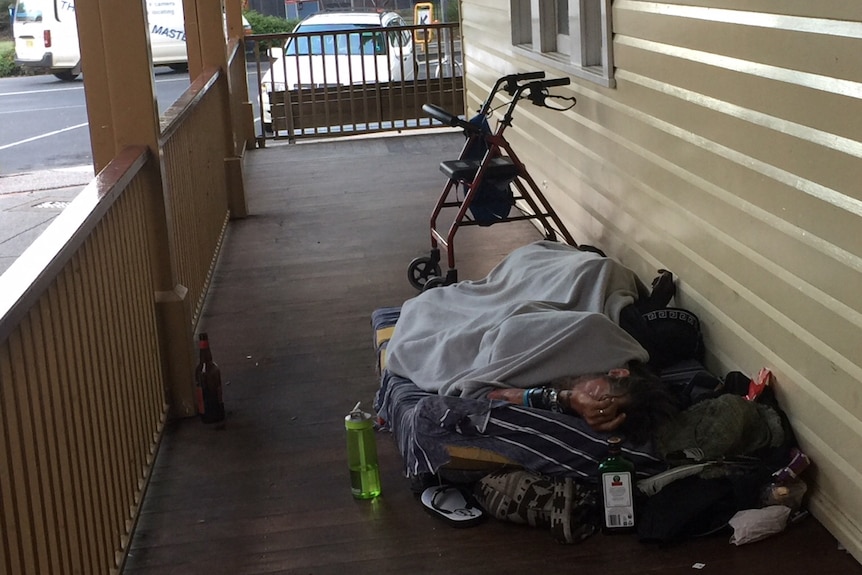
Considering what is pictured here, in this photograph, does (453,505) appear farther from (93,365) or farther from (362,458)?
(93,365)

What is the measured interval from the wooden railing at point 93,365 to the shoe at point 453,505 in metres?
0.89

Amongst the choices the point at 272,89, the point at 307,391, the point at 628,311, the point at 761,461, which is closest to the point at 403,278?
the point at 307,391

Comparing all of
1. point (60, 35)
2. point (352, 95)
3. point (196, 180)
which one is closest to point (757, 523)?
point (196, 180)

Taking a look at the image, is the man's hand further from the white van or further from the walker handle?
the white van

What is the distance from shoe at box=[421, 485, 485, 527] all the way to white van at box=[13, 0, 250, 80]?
1486 centimetres

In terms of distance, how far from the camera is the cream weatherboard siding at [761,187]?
272cm

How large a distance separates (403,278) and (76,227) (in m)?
3.06

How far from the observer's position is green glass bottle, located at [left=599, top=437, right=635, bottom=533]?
2934 millimetres

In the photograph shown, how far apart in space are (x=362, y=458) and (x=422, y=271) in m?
2.30

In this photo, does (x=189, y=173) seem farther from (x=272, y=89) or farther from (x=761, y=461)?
(x=272, y=89)

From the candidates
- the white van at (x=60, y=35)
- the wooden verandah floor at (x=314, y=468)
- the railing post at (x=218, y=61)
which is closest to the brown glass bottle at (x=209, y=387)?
the wooden verandah floor at (x=314, y=468)

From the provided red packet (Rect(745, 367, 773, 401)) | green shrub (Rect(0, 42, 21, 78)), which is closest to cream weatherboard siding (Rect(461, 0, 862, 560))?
red packet (Rect(745, 367, 773, 401))

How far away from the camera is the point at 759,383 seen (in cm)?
322

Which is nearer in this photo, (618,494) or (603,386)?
(618,494)
